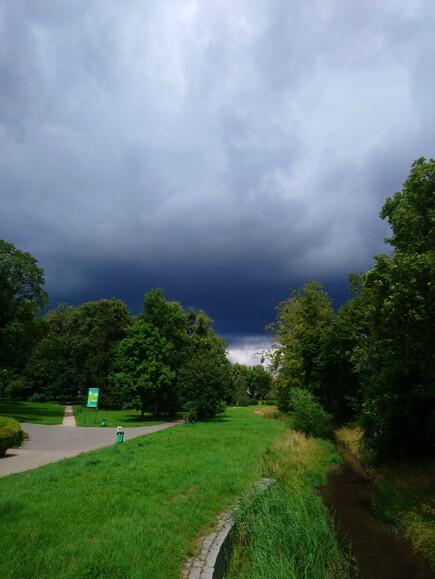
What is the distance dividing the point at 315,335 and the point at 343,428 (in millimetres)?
8554

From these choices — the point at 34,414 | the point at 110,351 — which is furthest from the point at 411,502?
the point at 110,351

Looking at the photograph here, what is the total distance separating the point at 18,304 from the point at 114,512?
33298 millimetres

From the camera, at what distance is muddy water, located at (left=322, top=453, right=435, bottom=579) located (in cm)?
867

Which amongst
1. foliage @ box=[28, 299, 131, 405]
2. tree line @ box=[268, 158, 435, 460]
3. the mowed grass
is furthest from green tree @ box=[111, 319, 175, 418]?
the mowed grass

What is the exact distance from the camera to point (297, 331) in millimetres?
39281

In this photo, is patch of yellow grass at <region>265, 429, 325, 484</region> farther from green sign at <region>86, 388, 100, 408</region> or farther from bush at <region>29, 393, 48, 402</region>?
bush at <region>29, 393, 48, 402</region>

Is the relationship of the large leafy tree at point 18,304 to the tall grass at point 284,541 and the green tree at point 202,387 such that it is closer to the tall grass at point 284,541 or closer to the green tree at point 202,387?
the green tree at point 202,387

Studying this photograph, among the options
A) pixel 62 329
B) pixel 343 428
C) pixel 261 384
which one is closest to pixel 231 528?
pixel 343 428

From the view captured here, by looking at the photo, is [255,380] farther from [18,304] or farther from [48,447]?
[48,447]

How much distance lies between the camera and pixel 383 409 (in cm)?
1630

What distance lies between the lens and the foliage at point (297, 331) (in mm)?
36844

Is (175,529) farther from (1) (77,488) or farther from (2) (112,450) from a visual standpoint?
(2) (112,450)

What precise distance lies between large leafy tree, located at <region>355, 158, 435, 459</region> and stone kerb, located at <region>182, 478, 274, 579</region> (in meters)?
8.58

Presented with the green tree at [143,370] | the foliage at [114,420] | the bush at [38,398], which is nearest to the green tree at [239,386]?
the foliage at [114,420]
